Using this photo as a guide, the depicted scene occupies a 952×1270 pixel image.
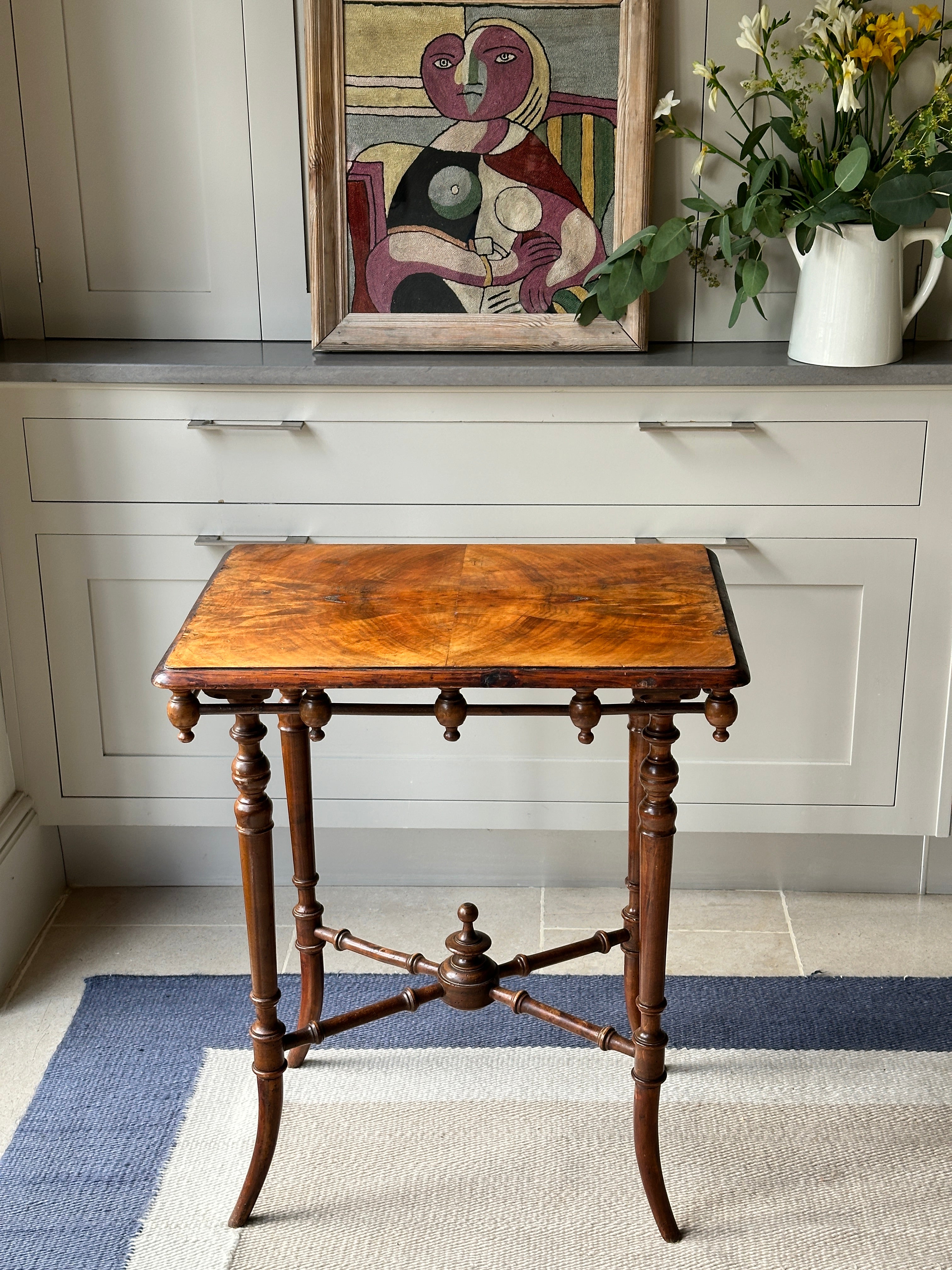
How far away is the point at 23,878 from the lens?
2.44m

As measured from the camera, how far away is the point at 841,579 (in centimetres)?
230

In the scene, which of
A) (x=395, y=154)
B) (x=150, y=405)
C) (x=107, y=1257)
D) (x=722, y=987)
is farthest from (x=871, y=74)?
(x=107, y=1257)

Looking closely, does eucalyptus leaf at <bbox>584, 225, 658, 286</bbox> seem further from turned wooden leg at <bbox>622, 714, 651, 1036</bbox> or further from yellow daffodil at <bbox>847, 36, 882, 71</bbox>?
turned wooden leg at <bbox>622, 714, 651, 1036</bbox>

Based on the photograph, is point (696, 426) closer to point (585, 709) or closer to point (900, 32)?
point (900, 32)

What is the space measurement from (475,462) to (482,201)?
54 cm

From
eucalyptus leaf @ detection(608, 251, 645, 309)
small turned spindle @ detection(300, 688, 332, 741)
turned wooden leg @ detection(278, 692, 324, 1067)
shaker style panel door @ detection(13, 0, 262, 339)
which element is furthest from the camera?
shaker style panel door @ detection(13, 0, 262, 339)

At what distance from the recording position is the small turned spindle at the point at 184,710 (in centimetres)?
148

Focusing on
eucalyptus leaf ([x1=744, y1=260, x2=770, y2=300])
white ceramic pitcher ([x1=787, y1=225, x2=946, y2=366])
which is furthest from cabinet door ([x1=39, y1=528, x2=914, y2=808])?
eucalyptus leaf ([x1=744, y1=260, x2=770, y2=300])

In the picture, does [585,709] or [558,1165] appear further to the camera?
[558,1165]

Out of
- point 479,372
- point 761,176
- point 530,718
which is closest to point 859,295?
point 761,176

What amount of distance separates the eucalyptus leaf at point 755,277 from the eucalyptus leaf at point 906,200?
22 cm

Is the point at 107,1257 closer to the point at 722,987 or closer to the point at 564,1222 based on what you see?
the point at 564,1222

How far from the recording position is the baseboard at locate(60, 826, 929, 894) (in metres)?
2.57

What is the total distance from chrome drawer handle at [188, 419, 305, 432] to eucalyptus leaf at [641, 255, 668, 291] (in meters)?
0.68
